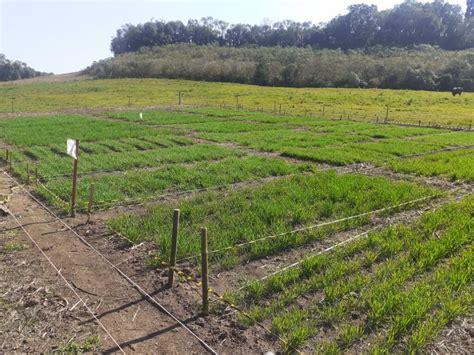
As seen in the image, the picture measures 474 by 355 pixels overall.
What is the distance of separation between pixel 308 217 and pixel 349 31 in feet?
488

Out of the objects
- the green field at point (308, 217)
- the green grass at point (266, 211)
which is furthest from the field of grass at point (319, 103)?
the green grass at point (266, 211)

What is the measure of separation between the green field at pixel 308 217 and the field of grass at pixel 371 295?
0.02 metres

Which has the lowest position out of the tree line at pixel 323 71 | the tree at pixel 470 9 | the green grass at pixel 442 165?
the green grass at pixel 442 165

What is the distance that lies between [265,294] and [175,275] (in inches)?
59.7

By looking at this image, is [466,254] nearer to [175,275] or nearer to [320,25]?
[175,275]

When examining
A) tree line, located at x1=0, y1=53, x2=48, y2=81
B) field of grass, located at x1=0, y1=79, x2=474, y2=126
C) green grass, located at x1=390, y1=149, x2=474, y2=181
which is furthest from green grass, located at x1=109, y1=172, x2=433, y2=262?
tree line, located at x1=0, y1=53, x2=48, y2=81

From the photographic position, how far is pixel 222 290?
6156 mm

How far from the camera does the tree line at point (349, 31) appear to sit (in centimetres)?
13475

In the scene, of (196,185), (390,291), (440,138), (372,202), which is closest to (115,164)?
(196,185)

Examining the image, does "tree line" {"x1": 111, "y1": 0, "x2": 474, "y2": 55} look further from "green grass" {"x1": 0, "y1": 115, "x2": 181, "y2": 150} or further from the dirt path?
the dirt path

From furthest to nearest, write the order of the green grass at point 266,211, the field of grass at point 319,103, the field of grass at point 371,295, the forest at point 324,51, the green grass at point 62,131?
the forest at point 324,51
the field of grass at point 319,103
the green grass at point 62,131
the green grass at point 266,211
the field of grass at point 371,295

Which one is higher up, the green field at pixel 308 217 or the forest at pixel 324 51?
the forest at pixel 324 51

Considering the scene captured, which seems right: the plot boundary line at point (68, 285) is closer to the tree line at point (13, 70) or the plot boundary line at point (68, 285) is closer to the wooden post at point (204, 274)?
the wooden post at point (204, 274)

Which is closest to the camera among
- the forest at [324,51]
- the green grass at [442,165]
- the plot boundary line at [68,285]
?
the plot boundary line at [68,285]
